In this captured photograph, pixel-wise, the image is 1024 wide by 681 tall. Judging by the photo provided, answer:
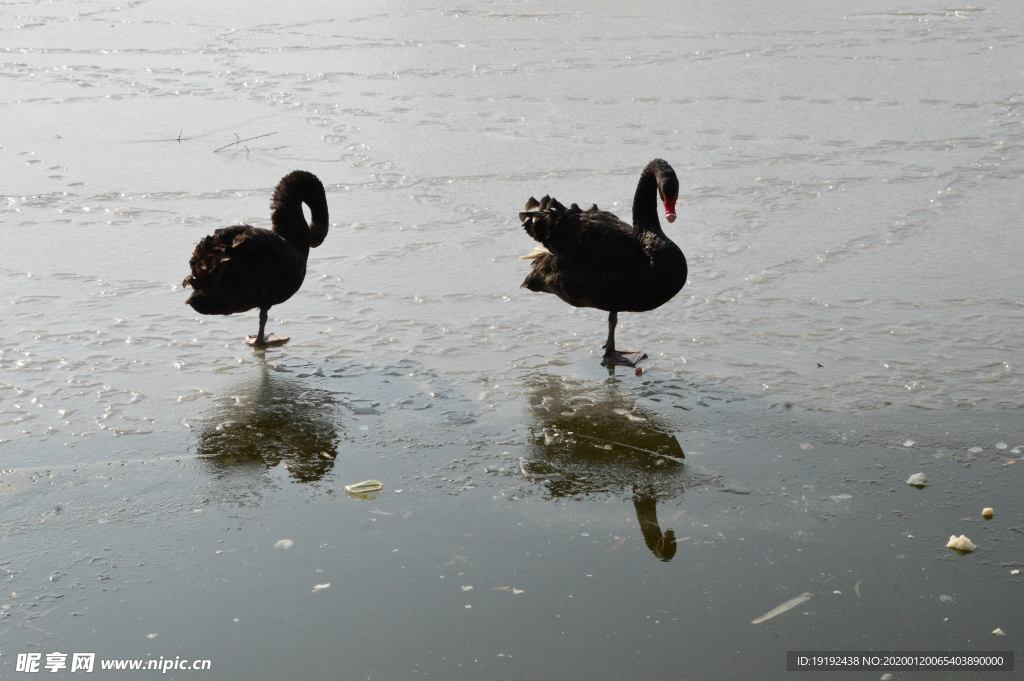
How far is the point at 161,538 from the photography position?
3662 millimetres

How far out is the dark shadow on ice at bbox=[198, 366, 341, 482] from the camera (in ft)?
13.8

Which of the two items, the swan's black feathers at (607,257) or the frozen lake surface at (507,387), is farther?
the swan's black feathers at (607,257)

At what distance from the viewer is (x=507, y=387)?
16.1ft

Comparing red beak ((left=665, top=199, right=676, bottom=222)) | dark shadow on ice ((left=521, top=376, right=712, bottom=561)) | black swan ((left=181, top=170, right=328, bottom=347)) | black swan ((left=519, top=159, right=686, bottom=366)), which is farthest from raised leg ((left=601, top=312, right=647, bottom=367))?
black swan ((left=181, top=170, right=328, bottom=347))

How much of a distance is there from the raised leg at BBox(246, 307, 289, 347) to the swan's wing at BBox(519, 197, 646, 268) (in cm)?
140

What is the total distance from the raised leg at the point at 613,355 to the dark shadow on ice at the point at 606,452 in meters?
0.24

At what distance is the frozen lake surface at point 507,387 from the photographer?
10.6 ft

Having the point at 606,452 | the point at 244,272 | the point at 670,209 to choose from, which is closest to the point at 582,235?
the point at 670,209

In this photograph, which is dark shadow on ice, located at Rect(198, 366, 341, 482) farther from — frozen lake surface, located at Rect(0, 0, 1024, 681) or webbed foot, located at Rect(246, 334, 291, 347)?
webbed foot, located at Rect(246, 334, 291, 347)

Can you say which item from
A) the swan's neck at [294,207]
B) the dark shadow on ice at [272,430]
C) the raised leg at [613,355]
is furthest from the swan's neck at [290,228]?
the raised leg at [613,355]

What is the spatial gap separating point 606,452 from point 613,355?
966mm

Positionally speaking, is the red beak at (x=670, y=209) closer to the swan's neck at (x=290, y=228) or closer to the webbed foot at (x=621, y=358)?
the webbed foot at (x=621, y=358)

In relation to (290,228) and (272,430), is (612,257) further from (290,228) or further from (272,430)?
(272,430)

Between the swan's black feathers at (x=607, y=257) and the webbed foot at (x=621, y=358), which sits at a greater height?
the swan's black feathers at (x=607, y=257)
